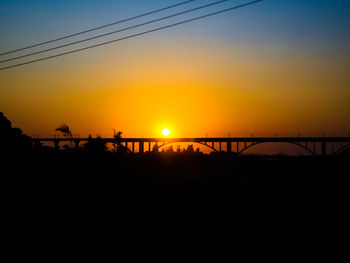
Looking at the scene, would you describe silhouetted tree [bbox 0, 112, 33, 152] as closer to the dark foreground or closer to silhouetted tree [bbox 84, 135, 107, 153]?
the dark foreground

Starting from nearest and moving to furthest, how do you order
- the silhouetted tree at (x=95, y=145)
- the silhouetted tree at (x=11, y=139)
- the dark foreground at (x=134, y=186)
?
the dark foreground at (x=134, y=186) → the silhouetted tree at (x=11, y=139) → the silhouetted tree at (x=95, y=145)

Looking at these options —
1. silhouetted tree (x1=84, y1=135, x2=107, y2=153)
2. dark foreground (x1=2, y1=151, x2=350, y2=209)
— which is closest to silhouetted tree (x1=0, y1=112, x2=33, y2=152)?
dark foreground (x1=2, y1=151, x2=350, y2=209)

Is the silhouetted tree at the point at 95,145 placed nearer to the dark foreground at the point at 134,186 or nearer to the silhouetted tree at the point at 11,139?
the dark foreground at the point at 134,186

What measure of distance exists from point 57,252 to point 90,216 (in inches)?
138

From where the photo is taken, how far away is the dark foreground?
17.8 metres

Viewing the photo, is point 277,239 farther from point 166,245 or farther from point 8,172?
point 8,172

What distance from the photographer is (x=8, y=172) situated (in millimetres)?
17906

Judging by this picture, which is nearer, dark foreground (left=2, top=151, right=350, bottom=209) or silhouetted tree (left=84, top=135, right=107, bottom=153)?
dark foreground (left=2, top=151, right=350, bottom=209)

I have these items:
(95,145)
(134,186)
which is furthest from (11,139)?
(95,145)

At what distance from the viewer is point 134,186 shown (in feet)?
70.6

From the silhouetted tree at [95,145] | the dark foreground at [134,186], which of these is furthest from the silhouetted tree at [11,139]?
the silhouetted tree at [95,145]

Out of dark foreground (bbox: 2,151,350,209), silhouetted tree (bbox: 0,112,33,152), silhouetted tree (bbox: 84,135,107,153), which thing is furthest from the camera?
silhouetted tree (bbox: 84,135,107,153)

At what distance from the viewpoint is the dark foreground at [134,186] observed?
17.8 meters

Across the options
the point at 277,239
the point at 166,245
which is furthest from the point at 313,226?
the point at 166,245
